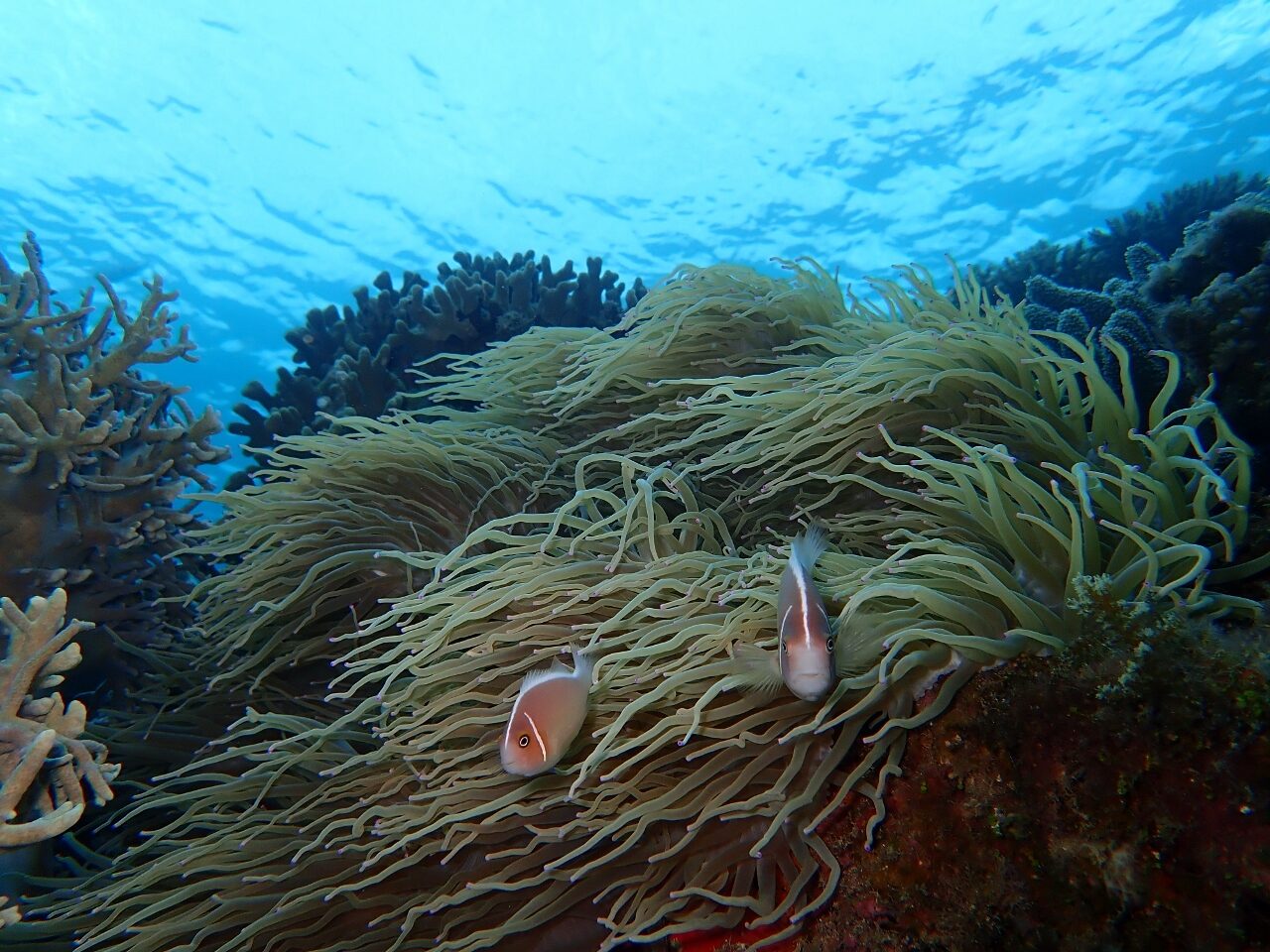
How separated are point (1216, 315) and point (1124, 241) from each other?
6034 mm

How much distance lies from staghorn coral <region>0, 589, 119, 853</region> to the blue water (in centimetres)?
2076

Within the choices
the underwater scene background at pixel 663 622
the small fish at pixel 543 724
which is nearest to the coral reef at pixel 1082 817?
the underwater scene background at pixel 663 622

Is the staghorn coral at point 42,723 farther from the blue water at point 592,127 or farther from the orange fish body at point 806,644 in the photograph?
the blue water at point 592,127

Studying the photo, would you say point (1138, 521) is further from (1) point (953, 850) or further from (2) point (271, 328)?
(2) point (271, 328)

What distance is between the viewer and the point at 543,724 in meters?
1.69

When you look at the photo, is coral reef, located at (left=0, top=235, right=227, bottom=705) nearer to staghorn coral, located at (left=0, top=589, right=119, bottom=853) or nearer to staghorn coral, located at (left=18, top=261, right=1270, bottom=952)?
staghorn coral, located at (left=0, top=589, right=119, bottom=853)

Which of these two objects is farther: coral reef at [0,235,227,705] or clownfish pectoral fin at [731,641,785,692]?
coral reef at [0,235,227,705]

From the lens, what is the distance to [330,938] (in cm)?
195

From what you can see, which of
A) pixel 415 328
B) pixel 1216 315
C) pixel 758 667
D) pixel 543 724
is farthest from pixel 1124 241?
pixel 543 724

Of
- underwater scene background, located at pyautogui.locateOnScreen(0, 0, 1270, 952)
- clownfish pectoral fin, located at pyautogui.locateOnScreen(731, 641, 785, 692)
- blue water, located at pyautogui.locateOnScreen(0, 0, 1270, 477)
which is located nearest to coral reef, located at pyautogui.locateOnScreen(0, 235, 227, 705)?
underwater scene background, located at pyautogui.locateOnScreen(0, 0, 1270, 952)

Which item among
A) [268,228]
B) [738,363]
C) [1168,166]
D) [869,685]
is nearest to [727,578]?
[869,685]

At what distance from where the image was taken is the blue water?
60.2 ft

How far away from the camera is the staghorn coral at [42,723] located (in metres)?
2.13

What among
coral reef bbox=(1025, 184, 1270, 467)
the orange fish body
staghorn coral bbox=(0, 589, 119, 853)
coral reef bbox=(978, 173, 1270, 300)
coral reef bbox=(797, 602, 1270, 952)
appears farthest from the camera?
coral reef bbox=(978, 173, 1270, 300)
